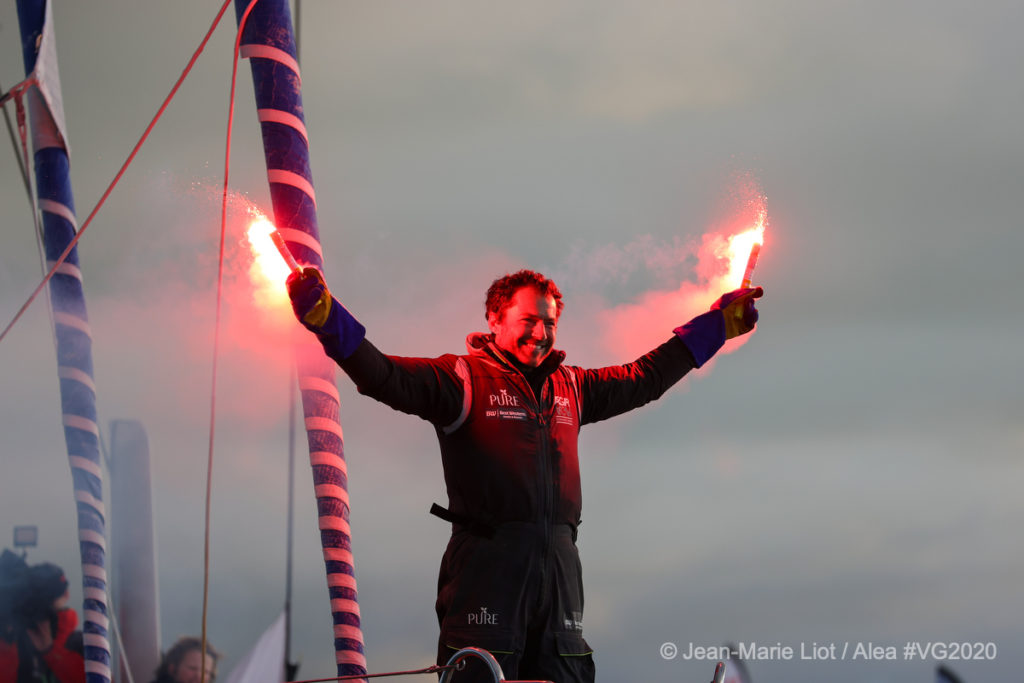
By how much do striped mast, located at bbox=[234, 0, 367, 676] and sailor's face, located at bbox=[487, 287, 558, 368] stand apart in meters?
1.13

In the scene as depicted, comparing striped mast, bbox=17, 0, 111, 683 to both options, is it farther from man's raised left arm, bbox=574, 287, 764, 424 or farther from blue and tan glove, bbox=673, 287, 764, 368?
blue and tan glove, bbox=673, 287, 764, 368

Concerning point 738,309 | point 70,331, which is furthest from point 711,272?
point 70,331

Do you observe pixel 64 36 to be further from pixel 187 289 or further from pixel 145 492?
pixel 145 492

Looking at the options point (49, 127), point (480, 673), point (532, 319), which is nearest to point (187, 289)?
point (49, 127)

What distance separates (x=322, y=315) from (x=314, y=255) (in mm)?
1308

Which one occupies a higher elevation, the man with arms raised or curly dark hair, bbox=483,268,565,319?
curly dark hair, bbox=483,268,565,319

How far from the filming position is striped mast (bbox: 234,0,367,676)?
327cm

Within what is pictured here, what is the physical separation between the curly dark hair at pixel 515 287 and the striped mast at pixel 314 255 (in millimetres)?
1033

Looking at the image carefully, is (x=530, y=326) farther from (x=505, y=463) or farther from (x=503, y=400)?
(x=505, y=463)

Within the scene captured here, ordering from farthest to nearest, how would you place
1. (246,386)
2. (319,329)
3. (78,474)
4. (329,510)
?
1. (246,386)
2. (78,474)
3. (329,510)
4. (319,329)

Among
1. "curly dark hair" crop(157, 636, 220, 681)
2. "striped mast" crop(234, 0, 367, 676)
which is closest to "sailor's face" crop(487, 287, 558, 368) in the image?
"striped mast" crop(234, 0, 367, 676)

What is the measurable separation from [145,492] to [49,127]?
1.46 m

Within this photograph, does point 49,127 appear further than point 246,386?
No

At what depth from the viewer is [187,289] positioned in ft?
12.8
